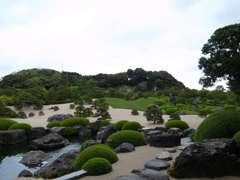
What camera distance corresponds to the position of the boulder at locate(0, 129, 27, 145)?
14.8 meters

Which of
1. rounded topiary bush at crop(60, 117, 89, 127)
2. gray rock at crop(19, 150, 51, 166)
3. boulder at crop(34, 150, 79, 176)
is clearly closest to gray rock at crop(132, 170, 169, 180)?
boulder at crop(34, 150, 79, 176)

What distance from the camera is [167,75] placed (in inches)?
2749

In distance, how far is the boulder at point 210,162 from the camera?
4.94 metres

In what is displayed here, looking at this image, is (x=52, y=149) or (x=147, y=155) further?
(x=52, y=149)

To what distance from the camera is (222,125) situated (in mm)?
6520

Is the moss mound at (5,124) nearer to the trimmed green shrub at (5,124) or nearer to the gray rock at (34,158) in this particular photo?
the trimmed green shrub at (5,124)

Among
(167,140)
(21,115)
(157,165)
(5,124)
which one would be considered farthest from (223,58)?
(21,115)

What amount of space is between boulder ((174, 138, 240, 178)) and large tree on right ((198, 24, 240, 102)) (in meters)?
10.1

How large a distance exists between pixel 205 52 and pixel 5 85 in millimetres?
48240

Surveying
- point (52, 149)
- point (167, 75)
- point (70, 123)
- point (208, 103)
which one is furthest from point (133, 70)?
point (52, 149)

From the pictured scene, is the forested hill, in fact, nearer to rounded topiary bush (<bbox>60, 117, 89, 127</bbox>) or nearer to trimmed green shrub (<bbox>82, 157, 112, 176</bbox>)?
rounded topiary bush (<bbox>60, 117, 89, 127</bbox>)

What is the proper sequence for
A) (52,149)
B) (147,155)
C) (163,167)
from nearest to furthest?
(163,167), (147,155), (52,149)

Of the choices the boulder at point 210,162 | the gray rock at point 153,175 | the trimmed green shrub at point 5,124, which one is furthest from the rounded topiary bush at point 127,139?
the trimmed green shrub at point 5,124

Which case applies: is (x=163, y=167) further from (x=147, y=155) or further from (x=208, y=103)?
(x=208, y=103)
